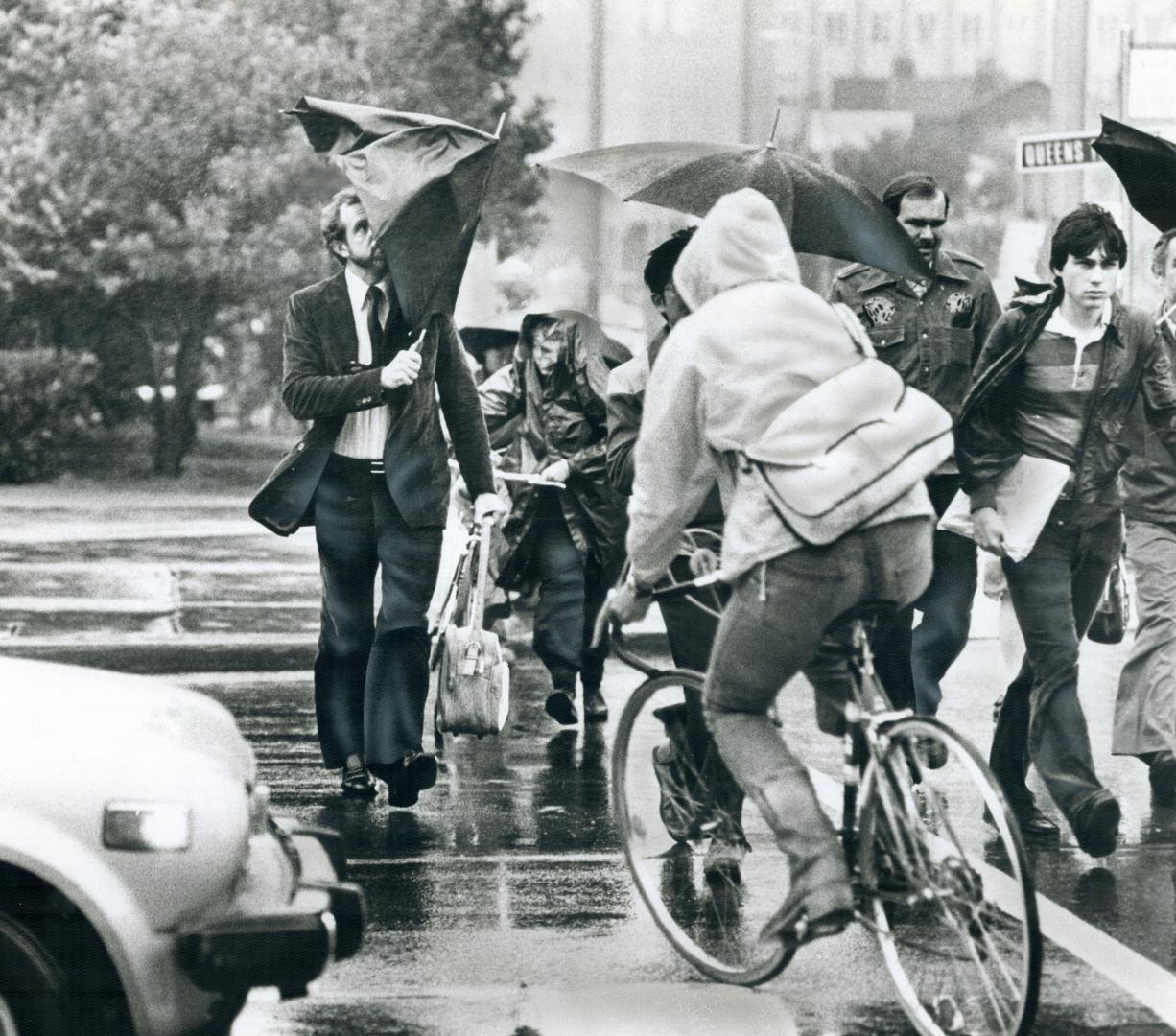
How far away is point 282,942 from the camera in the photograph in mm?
4168

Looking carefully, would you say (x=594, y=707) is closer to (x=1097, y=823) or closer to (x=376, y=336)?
(x=376, y=336)

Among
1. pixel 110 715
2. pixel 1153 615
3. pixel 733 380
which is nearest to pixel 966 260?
pixel 1153 615

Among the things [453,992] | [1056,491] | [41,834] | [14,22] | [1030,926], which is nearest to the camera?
[41,834]

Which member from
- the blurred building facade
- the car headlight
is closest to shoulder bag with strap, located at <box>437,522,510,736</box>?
the car headlight

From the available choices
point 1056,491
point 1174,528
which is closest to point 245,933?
point 1056,491

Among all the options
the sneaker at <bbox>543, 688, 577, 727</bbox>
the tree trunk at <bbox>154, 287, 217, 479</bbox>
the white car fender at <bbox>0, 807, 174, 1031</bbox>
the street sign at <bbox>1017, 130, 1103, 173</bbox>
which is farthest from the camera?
the tree trunk at <bbox>154, 287, 217, 479</bbox>

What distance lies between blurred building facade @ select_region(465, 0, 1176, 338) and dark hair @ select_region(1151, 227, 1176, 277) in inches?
173

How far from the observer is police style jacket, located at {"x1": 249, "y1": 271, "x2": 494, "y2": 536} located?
758 cm

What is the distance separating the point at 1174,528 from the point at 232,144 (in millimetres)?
6049

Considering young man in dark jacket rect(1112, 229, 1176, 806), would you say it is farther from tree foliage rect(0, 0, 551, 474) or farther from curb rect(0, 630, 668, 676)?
tree foliage rect(0, 0, 551, 474)

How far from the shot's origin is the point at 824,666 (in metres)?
5.27

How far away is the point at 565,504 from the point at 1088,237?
3349 millimetres

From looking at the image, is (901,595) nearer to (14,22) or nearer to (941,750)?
(941,750)

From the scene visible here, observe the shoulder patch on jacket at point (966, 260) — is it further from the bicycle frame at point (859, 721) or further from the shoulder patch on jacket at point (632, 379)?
the bicycle frame at point (859, 721)
